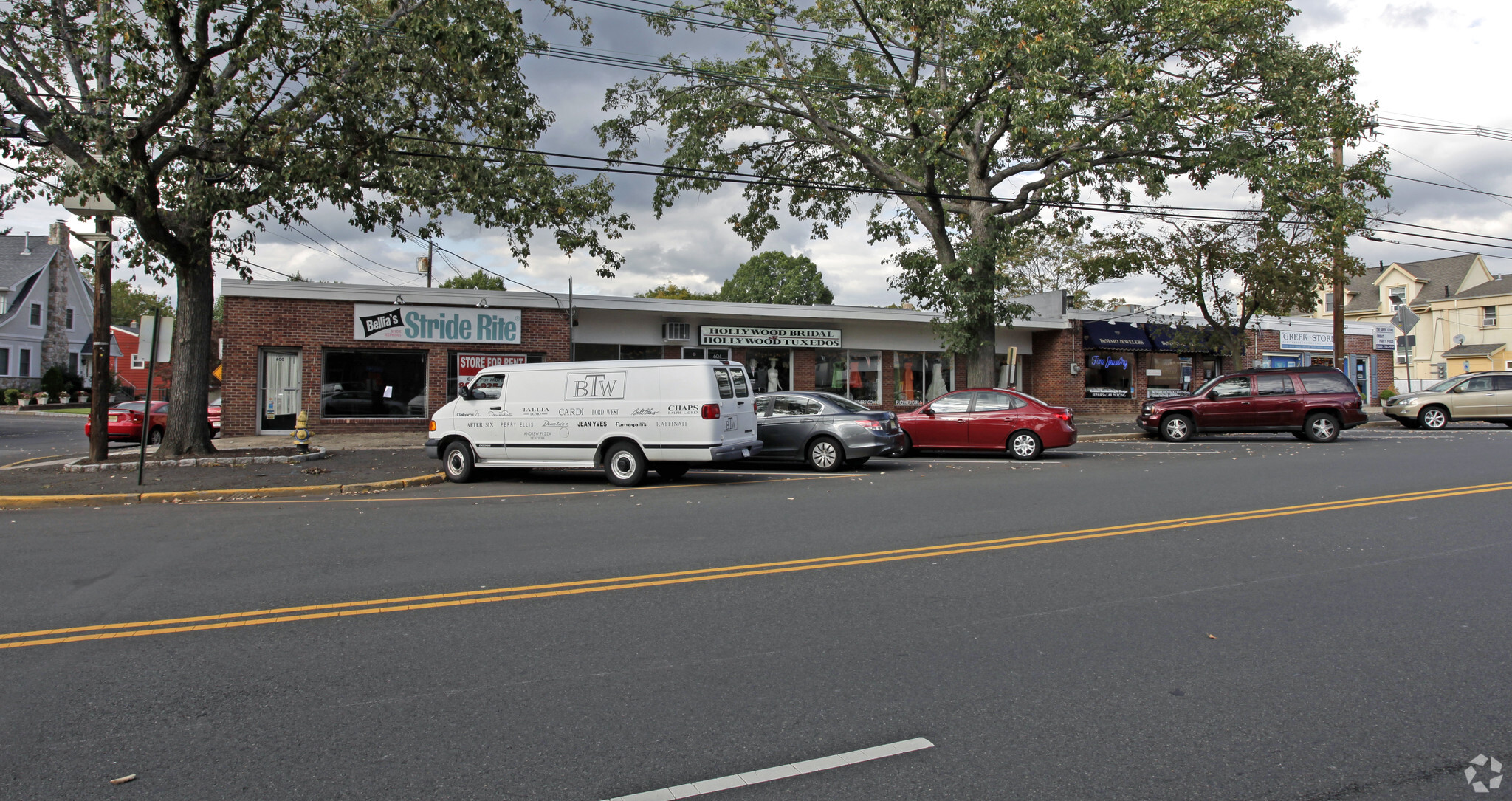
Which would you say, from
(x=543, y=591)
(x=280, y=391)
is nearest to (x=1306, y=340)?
(x=280, y=391)

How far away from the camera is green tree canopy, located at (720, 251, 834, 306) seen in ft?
214

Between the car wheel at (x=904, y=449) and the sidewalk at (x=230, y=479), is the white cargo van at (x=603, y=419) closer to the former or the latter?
the sidewalk at (x=230, y=479)

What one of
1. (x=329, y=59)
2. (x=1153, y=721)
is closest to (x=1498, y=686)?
(x=1153, y=721)

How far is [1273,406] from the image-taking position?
20125 mm

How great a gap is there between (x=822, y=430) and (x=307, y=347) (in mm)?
14016

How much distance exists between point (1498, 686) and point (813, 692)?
3327 millimetres

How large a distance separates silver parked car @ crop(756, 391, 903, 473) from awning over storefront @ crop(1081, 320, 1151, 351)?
17.3 m

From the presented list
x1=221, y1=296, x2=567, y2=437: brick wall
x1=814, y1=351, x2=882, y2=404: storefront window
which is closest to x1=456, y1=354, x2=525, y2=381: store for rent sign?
x1=221, y1=296, x2=567, y2=437: brick wall

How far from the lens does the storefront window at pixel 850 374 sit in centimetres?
2738

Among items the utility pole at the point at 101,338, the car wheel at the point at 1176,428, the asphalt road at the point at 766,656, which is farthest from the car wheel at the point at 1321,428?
the utility pole at the point at 101,338

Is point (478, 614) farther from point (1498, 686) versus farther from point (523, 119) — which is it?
point (523, 119)

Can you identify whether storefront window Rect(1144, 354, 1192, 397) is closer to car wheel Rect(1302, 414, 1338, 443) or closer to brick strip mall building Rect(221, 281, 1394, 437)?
brick strip mall building Rect(221, 281, 1394, 437)

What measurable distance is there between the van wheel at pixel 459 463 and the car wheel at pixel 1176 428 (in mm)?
16104

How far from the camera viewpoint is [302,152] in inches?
542
